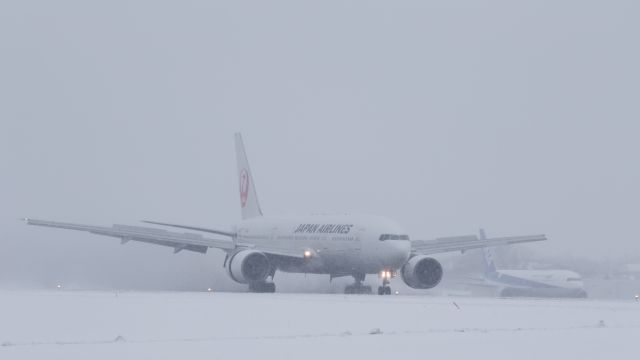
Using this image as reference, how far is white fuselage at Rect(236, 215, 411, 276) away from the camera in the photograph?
135ft

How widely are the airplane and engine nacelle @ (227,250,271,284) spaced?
21054 mm

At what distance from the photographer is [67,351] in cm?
1517

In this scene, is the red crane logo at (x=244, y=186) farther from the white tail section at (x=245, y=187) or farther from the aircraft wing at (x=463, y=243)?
the aircraft wing at (x=463, y=243)

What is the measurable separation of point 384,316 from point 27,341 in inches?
370

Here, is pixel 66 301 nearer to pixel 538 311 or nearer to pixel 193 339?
pixel 193 339

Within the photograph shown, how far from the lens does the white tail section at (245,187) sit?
55.8 metres

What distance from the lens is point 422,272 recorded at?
4275 centimetres

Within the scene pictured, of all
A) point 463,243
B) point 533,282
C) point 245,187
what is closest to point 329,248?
point 463,243

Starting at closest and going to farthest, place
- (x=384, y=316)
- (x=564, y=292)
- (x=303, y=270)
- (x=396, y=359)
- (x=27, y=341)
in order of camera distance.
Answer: (x=396, y=359), (x=27, y=341), (x=384, y=316), (x=303, y=270), (x=564, y=292)

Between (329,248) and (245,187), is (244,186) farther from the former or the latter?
(329,248)

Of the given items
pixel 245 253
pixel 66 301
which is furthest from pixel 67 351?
pixel 245 253

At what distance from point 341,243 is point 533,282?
2147 centimetres

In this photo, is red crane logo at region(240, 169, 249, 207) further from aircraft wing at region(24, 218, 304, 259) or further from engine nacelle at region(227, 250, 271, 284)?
engine nacelle at region(227, 250, 271, 284)

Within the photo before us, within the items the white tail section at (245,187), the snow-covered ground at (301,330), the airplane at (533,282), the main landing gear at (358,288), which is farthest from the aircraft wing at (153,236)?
the airplane at (533,282)
